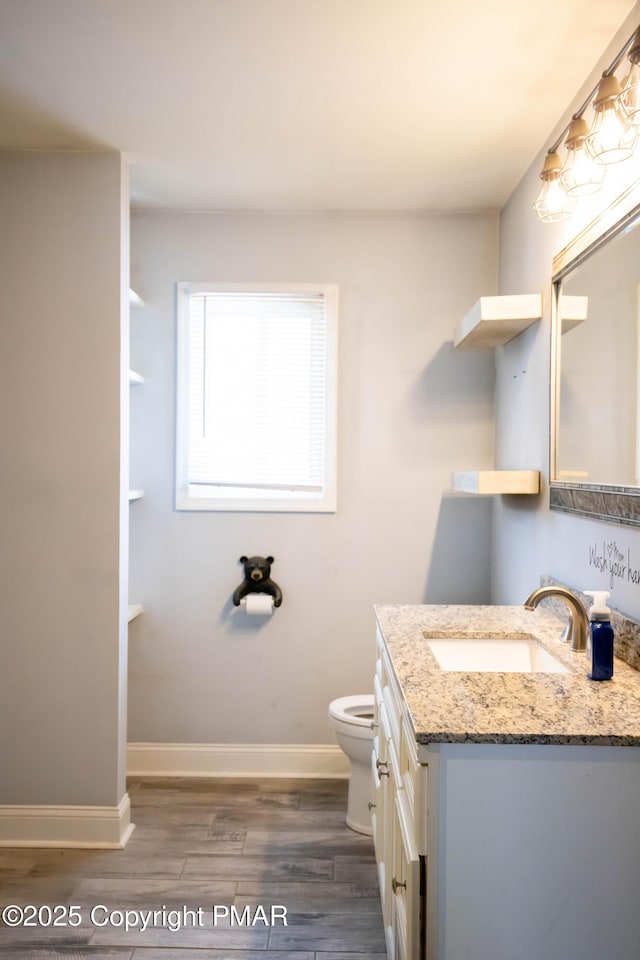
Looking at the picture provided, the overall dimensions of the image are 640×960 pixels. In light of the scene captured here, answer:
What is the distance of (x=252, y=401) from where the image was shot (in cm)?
333

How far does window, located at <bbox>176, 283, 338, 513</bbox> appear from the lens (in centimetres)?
330

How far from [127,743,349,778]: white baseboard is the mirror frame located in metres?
1.63

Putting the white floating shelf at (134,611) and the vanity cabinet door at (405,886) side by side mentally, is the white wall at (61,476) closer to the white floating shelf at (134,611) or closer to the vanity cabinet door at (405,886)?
the white floating shelf at (134,611)

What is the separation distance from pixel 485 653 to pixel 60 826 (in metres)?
1.70

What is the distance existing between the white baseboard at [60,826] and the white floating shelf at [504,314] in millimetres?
2167

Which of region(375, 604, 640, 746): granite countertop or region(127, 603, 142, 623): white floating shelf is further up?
region(375, 604, 640, 746): granite countertop

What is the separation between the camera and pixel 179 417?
330cm

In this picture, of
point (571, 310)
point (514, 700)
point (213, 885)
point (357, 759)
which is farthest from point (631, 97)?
point (213, 885)

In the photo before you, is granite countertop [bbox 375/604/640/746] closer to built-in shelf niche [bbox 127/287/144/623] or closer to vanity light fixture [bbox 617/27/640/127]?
vanity light fixture [bbox 617/27/640/127]

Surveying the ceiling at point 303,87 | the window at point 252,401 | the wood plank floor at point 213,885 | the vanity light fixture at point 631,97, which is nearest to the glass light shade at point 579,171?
the vanity light fixture at point 631,97

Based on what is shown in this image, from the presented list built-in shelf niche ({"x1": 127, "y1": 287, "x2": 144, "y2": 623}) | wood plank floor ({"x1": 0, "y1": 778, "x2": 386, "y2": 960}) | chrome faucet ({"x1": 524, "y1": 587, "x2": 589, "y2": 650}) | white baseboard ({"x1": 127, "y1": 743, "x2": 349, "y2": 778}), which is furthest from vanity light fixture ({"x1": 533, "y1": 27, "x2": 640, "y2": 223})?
white baseboard ({"x1": 127, "y1": 743, "x2": 349, "y2": 778})

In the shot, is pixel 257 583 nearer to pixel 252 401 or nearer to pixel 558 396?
pixel 252 401

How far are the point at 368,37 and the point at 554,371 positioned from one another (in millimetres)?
1106

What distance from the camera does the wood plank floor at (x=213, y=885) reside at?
2109 mm
